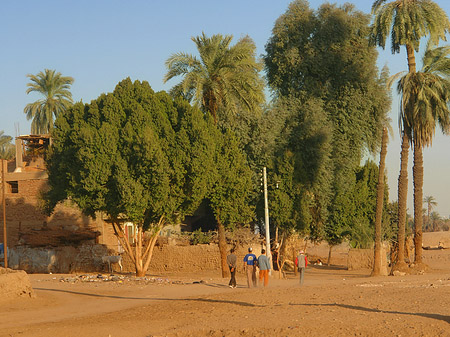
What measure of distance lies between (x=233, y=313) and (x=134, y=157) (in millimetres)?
16596

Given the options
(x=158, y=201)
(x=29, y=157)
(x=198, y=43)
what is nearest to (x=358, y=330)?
(x=158, y=201)

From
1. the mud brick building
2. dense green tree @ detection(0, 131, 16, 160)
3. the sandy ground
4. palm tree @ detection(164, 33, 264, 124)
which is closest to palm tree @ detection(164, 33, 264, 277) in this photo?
palm tree @ detection(164, 33, 264, 124)

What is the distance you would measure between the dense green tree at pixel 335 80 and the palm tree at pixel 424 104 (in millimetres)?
7193

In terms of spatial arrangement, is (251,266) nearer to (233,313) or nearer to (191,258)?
(233,313)

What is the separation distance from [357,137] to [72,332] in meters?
34.8

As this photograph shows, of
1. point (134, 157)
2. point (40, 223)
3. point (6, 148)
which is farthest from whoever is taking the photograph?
point (6, 148)

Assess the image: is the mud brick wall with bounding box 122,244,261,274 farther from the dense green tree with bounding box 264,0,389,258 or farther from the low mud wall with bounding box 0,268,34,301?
the low mud wall with bounding box 0,268,34,301

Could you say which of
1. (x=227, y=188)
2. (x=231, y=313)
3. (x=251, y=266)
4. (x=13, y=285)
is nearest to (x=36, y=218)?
(x=227, y=188)

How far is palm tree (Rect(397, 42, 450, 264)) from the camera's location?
38.6 metres

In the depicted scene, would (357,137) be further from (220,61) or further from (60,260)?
(60,260)

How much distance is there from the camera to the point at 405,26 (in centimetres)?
3828

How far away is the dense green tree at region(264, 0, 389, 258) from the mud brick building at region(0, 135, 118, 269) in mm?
Result: 14901

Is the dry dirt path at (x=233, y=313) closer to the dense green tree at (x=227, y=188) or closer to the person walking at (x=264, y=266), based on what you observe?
A: the person walking at (x=264, y=266)

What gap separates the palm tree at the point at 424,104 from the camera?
1519 inches
